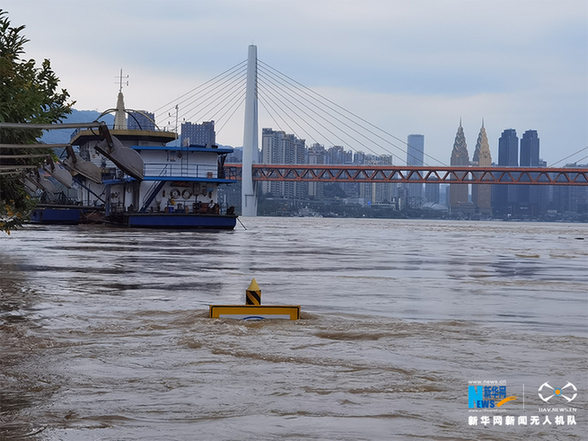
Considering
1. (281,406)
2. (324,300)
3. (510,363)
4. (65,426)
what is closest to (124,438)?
(65,426)

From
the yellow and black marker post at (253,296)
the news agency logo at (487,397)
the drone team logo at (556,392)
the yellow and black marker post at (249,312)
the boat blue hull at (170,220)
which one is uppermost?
the boat blue hull at (170,220)

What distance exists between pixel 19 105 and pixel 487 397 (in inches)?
526

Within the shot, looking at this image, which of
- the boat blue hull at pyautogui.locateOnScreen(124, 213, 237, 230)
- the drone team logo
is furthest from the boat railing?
the drone team logo

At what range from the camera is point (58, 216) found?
6159cm

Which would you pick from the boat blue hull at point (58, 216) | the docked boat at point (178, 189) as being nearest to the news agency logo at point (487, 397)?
the docked boat at point (178, 189)

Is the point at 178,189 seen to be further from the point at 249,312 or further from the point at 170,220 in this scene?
the point at 249,312

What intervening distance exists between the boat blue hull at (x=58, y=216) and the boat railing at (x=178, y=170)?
10924 mm

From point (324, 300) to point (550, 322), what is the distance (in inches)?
161

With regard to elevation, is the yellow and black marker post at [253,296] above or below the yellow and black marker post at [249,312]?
above

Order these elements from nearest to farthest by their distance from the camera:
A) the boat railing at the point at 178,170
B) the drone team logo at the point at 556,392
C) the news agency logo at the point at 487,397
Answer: the news agency logo at the point at 487,397 → the drone team logo at the point at 556,392 → the boat railing at the point at 178,170

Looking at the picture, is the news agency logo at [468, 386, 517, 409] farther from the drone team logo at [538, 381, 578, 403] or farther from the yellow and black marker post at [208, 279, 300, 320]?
the yellow and black marker post at [208, 279, 300, 320]

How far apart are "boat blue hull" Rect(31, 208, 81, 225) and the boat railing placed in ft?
35.8

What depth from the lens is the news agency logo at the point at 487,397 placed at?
267 inches

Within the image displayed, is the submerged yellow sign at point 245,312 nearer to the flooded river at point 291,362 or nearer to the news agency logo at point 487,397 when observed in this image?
the flooded river at point 291,362
